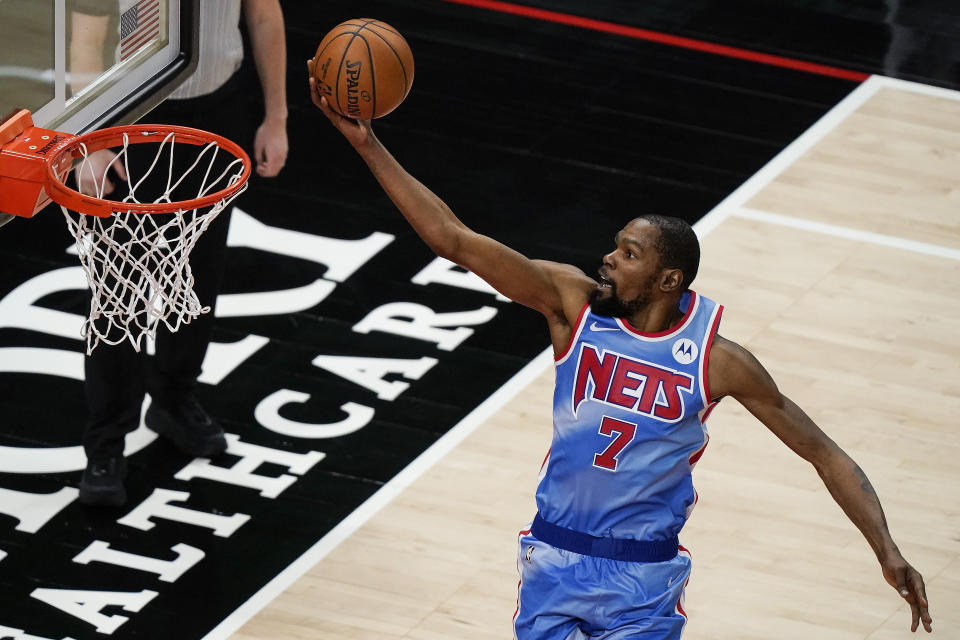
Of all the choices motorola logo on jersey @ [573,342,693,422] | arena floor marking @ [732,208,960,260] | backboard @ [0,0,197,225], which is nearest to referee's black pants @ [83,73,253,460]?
backboard @ [0,0,197,225]

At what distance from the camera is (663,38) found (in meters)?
11.1

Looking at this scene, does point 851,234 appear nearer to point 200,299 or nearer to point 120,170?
point 200,299

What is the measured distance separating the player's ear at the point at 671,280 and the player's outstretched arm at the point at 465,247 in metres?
0.22

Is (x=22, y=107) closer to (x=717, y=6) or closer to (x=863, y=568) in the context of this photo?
(x=863, y=568)

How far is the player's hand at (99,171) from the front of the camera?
19.2 ft

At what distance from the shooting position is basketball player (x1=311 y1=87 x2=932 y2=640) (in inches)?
185

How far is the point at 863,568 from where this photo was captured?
6.50m

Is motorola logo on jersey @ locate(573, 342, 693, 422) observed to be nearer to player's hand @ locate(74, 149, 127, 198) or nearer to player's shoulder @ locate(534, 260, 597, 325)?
player's shoulder @ locate(534, 260, 597, 325)

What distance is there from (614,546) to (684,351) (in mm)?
560

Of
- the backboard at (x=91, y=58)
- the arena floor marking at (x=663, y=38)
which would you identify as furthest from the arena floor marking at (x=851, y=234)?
the backboard at (x=91, y=58)

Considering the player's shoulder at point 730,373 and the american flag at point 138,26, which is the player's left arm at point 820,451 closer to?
the player's shoulder at point 730,373

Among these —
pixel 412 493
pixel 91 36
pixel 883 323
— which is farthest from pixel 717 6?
pixel 91 36

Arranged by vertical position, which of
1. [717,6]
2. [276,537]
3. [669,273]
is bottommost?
[276,537]

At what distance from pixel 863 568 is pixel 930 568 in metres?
→ 0.24
